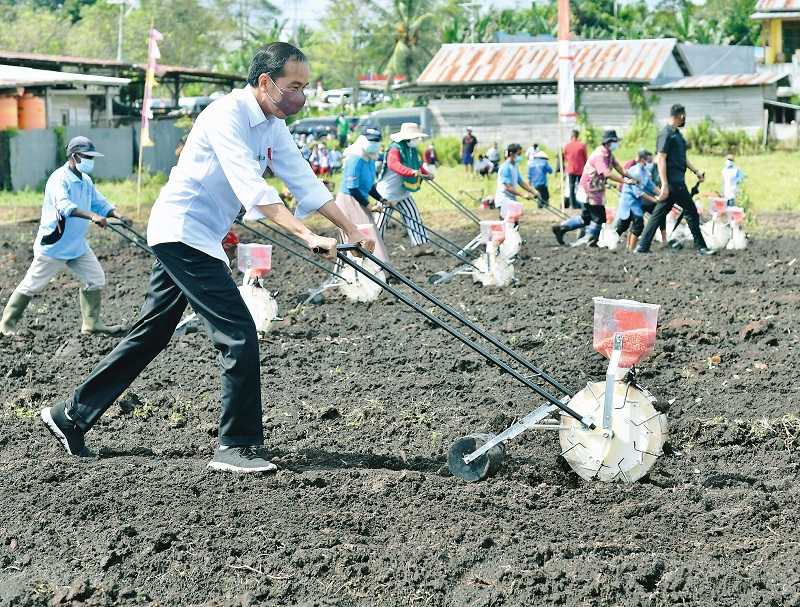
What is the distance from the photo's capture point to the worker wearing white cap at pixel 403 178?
13.0 meters

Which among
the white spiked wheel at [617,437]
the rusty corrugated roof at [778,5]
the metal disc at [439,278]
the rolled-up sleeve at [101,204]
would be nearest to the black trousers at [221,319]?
the white spiked wheel at [617,437]

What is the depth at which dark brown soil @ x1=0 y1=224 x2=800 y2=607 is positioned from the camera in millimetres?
4227

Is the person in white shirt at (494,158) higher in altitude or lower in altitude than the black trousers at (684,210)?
lower

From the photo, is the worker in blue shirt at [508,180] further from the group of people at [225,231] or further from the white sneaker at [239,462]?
the white sneaker at [239,462]

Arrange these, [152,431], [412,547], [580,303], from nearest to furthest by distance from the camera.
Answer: [412,547], [152,431], [580,303]

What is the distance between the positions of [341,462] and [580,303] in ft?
18.6

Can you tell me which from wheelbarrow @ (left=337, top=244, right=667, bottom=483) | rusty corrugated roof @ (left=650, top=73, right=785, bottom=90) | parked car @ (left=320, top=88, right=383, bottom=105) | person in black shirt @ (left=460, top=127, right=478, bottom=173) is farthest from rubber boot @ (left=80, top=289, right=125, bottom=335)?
parked car @ (left=320, top=88, right=383, bottom=105)

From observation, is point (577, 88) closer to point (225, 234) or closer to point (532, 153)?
point (532, 153)

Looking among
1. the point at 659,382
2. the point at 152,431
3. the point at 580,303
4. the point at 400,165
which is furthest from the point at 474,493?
the point at 400,165

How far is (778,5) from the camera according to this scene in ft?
154

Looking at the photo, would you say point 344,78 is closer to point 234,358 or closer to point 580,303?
point 580,303

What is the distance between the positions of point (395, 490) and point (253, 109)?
1721mm

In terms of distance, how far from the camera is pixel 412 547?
14.9 ft

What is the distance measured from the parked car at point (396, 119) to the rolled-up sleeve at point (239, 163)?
37.9m
